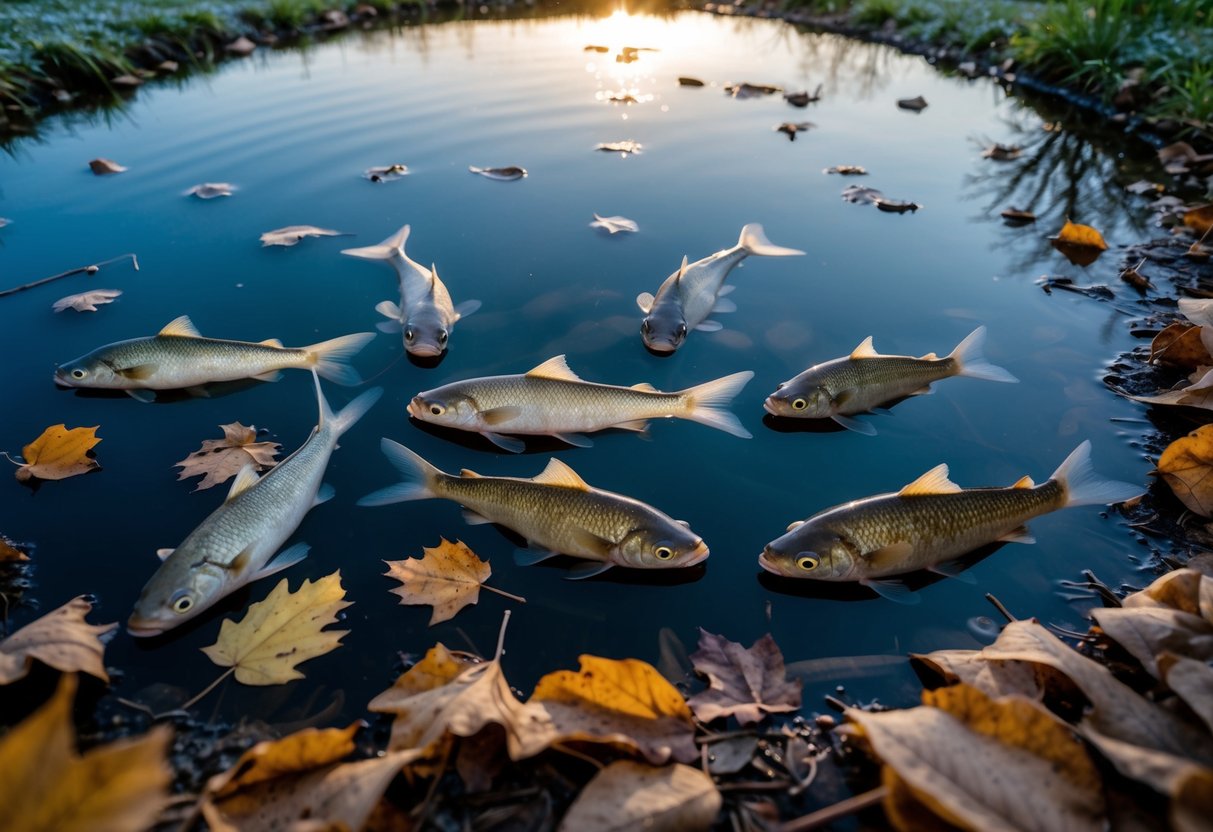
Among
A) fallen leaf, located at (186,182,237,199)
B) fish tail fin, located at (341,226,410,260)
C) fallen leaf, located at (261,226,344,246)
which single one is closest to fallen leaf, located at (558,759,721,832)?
fish tail fin, located at (341,226,410,260)

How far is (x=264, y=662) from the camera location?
9.16ft

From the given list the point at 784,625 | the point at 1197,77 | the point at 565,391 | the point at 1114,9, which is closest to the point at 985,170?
the point at 1197,77

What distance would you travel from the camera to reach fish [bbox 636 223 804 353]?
15.8 ft

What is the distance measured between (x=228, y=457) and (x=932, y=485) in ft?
11.3

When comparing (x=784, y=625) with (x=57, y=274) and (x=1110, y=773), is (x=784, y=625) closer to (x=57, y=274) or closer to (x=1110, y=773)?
(x=1110, y=773)

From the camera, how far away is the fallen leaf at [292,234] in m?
6.17

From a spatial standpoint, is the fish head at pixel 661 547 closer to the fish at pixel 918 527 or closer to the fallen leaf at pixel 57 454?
the fish at pixel 918 527

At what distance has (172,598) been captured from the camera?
9.41 ft

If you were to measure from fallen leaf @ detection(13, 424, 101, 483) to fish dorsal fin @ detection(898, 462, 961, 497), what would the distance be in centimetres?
400

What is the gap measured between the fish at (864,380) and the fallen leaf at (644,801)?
94.1 inches

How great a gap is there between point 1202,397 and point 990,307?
5.86ft

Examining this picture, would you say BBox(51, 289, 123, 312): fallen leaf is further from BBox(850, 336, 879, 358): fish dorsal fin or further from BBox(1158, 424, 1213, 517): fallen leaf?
BBox(1158, 424, 1213, 517): fallen leaf

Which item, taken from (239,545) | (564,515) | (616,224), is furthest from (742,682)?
(616,224)

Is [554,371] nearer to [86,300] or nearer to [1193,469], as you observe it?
[1193,469]
